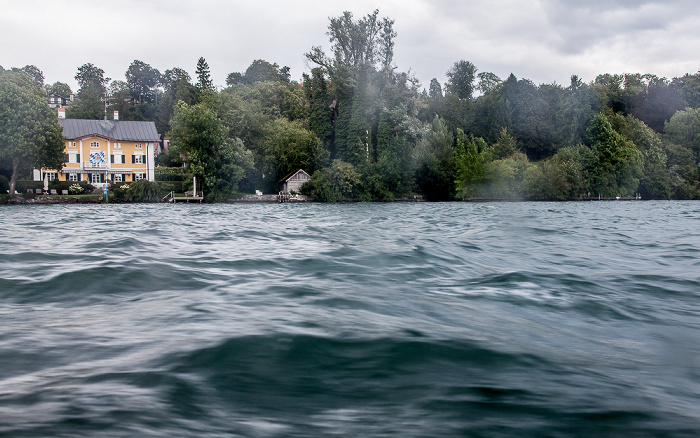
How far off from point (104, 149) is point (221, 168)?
2267 centimetres

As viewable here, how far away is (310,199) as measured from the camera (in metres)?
58.2

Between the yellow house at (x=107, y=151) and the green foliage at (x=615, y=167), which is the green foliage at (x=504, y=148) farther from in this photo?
the yellow house at (x=107, y=151)

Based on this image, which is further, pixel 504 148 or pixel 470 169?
pixel 504 148

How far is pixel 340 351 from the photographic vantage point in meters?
3.49

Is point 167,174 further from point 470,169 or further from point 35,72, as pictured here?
point 35,72

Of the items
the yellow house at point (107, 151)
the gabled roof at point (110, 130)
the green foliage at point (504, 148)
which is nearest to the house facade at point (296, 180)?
the yellow house at point (107, 151)

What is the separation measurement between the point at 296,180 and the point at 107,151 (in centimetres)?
2736

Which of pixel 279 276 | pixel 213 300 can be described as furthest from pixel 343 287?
pixel 213 300

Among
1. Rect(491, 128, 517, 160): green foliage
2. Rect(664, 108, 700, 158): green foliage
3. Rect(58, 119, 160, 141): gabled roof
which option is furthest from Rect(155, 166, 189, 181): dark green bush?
Rect(664, 108, 700, 158): green foliage

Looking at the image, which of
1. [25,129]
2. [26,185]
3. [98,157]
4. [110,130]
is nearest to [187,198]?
[25,129]

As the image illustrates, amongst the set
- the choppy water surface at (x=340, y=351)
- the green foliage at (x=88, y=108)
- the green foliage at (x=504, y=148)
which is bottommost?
the choppy water surface at (x=340, y=351)

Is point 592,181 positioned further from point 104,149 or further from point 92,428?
point 92,428

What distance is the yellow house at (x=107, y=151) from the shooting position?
215 ft

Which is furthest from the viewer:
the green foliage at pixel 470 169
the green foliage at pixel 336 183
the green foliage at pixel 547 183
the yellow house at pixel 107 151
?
the yellow house at pixel 107 151
